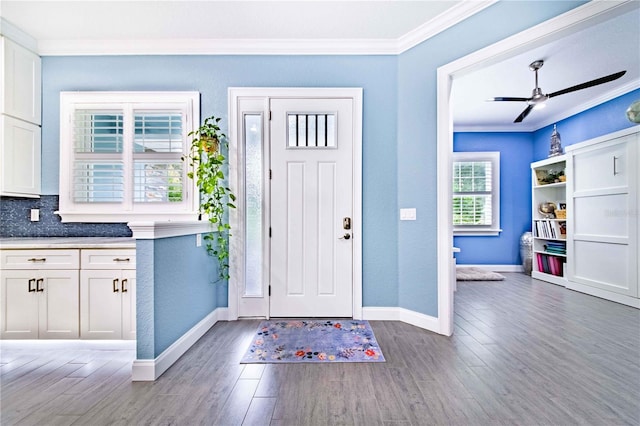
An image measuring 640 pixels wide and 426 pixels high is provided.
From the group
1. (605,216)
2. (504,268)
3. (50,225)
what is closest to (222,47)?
(50,225)

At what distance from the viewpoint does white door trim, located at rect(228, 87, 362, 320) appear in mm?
2914

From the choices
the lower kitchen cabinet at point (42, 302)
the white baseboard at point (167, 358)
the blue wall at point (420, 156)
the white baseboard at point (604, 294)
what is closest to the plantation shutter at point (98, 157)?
the lower kitchen cabinet at point (42, 302)

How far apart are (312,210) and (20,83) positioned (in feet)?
10.3

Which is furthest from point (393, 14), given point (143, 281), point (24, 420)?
point (24, 420)

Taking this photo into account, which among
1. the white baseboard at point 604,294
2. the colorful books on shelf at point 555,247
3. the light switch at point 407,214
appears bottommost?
the white baseboard at point 604,294

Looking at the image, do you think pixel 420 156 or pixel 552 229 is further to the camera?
pixel 552 229

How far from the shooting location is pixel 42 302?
2318 millimetres

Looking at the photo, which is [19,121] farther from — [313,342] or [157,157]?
[313,342]

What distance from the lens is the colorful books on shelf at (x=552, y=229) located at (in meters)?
4.49

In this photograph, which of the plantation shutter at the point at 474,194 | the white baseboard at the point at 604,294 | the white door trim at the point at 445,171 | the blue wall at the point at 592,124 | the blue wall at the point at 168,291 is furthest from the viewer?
the plantation shutter at the point at 474,194

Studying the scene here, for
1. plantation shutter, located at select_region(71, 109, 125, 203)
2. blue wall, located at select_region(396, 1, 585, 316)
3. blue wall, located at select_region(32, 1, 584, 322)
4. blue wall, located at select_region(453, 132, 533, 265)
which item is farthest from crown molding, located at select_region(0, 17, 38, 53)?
blue wall, located at select_region(453, 132, 533, 265)

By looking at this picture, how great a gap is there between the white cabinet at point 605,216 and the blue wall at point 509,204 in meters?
1.24

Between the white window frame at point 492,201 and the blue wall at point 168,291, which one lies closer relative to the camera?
the blue wall at point 168,291

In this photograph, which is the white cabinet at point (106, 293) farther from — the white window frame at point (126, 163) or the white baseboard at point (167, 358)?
the white window frame at point (126, 163)
